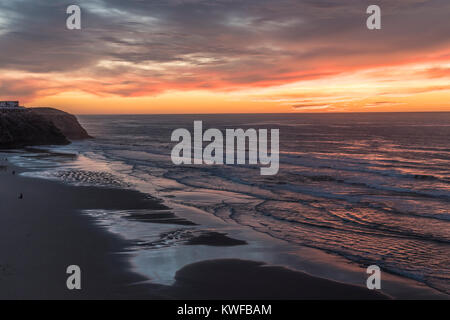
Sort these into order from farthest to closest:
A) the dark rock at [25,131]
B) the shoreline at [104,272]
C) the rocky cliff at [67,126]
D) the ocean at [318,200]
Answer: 1. the rocky cliff at [67,126]
2. the dark rock at [25,131]
3. the ocean at [318,200]
4. the shoreline at [104,272]

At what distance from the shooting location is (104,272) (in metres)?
10.5

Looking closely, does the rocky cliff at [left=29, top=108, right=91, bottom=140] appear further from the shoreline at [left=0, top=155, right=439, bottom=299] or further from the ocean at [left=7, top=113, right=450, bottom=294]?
the shoreline at [left=0, top=155, right=439, bottom=299]

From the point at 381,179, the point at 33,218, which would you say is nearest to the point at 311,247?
the point at 33,218

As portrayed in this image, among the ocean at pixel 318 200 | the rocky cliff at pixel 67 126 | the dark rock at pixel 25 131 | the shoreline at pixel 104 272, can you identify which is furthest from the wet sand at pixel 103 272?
the rocky cliff at pixel 67 126

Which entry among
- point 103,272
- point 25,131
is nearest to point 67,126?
point 25,131

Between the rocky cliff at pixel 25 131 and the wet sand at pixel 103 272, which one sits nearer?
the wet sand at pixel 103 272

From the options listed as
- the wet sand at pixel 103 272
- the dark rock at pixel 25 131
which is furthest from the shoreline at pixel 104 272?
the dark rock at pixel 25 131

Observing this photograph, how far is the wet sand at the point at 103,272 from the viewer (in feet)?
30.7

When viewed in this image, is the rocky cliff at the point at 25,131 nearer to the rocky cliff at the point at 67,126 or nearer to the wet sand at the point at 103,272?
the rocky cliff at the point at 67,126

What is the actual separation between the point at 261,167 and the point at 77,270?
26251 mm

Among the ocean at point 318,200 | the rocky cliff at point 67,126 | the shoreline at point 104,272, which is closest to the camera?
the shoreline at point 104,272

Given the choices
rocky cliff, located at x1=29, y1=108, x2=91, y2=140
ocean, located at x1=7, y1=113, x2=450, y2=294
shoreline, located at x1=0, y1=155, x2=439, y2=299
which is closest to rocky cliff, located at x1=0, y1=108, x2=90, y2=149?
ocean, located at x1=7, y1=113, x2=450, y2=294

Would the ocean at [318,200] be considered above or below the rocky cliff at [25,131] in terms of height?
below
